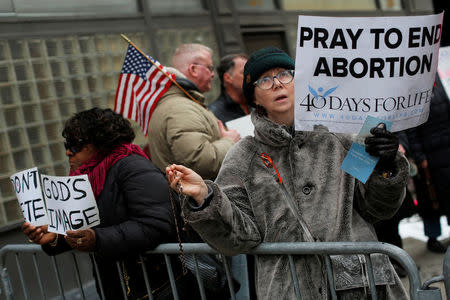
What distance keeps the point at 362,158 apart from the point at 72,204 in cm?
154

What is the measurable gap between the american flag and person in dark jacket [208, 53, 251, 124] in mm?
759

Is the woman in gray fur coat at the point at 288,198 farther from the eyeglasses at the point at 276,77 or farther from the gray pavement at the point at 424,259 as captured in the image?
the gray pavement at the point at 424,259

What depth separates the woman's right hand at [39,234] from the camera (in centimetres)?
315

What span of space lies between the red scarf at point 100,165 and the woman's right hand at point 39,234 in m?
0.39

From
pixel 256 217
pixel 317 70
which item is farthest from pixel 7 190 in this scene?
pixel 317 70

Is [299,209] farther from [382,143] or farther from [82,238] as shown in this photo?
[82,238]

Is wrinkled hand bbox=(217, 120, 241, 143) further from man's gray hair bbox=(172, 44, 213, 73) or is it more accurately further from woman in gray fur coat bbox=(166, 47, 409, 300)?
woman in gray fur coat bbox=(166, 47, 409, 300)

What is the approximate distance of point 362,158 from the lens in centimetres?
213

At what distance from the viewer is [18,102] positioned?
5.06 meters

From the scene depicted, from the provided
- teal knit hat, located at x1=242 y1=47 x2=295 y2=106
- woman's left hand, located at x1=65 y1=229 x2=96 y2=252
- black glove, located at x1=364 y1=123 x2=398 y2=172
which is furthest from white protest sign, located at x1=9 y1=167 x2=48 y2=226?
black glove, located at x1=364 y1=123 x2=398 y2=172

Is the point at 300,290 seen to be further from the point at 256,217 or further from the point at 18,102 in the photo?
the point at 18,102

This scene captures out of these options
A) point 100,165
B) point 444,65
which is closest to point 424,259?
point 444,65

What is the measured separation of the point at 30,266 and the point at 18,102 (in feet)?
4.92

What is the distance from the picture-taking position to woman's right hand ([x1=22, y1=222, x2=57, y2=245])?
3151 mm
